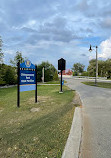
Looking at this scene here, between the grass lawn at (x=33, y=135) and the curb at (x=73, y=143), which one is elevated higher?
the curb at (x=73, y=143)

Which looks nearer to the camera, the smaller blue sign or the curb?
the curb

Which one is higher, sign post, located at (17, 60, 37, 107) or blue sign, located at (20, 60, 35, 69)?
blue sign, located at (20, 60, 35, 69)

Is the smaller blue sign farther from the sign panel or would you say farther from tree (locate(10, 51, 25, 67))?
tree (locate(10, 51, 25, 67))

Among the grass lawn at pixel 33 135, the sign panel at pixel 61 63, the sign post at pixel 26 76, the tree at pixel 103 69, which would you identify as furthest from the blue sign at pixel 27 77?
the tree at pixel 103 69

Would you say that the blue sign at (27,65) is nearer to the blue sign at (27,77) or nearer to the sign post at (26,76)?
the sign post at (26,76)

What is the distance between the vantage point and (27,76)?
616 centimetres

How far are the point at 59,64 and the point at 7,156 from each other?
7936mm

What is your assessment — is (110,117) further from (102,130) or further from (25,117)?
(25,117)

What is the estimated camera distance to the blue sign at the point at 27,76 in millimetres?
5866

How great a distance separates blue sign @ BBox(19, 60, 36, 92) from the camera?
5.87 meters

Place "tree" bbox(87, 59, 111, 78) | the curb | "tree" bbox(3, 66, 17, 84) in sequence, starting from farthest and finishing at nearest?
1. "tree" bbox(87, 59, 111, 78)
2. "tree" bbox(3, 66, 17, 84)
3. the curb

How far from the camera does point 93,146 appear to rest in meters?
2.57

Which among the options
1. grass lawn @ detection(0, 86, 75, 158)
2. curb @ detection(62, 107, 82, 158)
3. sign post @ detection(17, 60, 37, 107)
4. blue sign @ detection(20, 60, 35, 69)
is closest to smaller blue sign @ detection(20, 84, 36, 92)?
sign post @ detection(17, 60, 37, 107)

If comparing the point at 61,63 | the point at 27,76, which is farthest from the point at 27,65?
the point at 61,63
